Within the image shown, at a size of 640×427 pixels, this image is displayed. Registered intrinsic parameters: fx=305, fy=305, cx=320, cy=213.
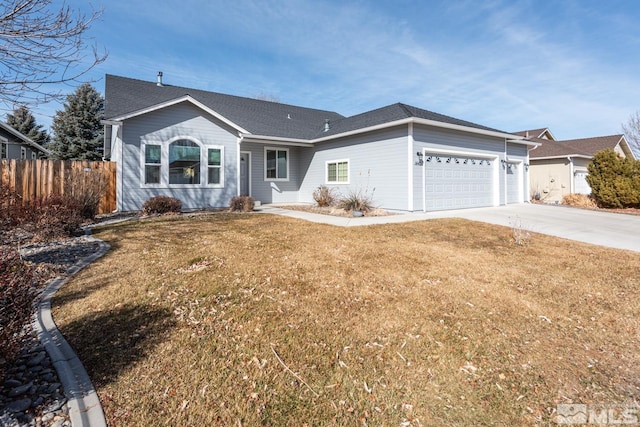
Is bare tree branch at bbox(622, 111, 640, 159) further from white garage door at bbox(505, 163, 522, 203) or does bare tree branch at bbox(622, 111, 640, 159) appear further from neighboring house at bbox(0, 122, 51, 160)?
neighboring house at bbox(0, 122, 51, 160)

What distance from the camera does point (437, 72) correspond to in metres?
15.5

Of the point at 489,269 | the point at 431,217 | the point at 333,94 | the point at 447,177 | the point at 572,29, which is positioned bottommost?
the point at 489,269

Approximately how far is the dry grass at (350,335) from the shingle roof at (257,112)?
8123 mm

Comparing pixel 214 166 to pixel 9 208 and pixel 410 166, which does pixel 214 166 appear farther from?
pixel 410 166

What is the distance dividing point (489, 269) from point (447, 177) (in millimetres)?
8455

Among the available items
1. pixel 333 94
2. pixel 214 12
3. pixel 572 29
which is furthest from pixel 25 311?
pixel 333 94

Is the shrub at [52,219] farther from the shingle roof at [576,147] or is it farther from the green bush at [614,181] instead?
the shingle roof at [576,147]

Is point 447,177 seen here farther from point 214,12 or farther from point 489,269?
point 214,12

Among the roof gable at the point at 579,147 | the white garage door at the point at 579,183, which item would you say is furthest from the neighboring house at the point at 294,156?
the white garage door at the point at 579,183

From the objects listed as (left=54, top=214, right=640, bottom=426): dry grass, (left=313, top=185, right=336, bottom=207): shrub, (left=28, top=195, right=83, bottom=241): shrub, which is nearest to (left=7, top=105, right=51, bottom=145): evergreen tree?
(left=28, top=195, right=83, bottom=241): shrub

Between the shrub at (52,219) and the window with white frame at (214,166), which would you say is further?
the window with white frame at (214,166)
